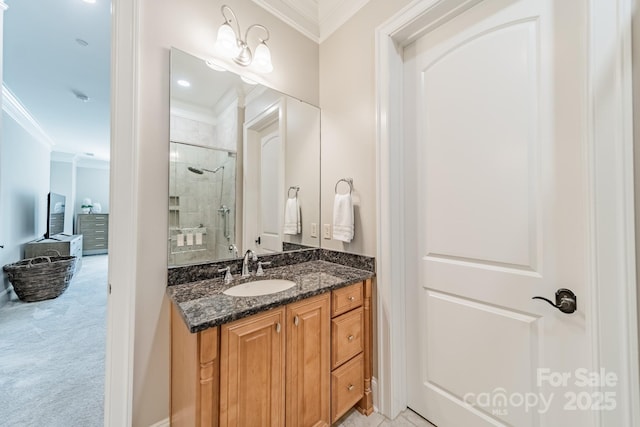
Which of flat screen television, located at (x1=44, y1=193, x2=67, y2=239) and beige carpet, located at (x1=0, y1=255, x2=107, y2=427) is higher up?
flat screen television, located at (x1=44, y1=193, x2=67, y2=239)

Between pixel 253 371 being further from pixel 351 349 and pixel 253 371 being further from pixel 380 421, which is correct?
pixel 380 421

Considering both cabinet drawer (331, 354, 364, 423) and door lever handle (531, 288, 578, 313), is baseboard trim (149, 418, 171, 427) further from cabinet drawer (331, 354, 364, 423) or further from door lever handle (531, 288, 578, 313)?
door lever handle (531, 288, 578, 313)

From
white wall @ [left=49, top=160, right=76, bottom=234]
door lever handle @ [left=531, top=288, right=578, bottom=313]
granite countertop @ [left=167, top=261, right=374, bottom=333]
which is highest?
white wall @ [left=49, top=160, right=76, bottom=234]

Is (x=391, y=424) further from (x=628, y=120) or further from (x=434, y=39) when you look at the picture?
(x=434, y=39)

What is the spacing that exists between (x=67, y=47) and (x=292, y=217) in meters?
2.75

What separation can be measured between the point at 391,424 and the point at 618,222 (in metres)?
1.45

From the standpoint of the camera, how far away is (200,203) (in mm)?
1414

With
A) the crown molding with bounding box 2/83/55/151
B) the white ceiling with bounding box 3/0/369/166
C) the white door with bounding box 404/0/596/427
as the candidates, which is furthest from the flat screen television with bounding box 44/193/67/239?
the white door with bounding box 404/0/596/427

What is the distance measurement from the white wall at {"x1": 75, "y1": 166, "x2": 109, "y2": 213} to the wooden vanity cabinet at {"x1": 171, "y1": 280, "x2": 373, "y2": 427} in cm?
853

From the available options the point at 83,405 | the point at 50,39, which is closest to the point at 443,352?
the point at 83,405

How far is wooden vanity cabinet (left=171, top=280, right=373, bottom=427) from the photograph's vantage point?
912mm

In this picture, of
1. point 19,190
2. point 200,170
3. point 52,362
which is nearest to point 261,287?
point 200,170

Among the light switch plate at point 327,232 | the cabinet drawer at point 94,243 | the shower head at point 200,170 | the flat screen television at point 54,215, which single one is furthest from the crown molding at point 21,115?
the light switch plate at point 327,232

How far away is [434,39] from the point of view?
4.49ft
